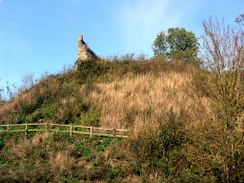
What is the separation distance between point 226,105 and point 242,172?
178 centimetres

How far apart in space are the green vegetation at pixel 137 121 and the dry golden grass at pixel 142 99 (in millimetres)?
59

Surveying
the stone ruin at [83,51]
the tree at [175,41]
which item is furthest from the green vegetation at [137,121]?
the tree at [175,41]

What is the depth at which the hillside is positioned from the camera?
8.55m

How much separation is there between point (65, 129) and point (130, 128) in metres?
4.33

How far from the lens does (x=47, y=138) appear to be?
1543cm

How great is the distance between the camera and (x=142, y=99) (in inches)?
714

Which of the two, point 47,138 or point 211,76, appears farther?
point 47,138

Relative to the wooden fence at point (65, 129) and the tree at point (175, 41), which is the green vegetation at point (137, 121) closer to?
the wooden fence at point (65, 129)

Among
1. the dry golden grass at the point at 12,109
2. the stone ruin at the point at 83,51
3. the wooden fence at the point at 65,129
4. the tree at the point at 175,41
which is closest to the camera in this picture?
the wooden fence at the point at 65,129

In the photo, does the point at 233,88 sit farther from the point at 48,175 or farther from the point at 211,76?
the point at 48,175

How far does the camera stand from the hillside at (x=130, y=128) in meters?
8.55

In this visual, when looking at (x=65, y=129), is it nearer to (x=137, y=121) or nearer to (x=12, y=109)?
(x=137, y=121)

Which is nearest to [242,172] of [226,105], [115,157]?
[226,105]

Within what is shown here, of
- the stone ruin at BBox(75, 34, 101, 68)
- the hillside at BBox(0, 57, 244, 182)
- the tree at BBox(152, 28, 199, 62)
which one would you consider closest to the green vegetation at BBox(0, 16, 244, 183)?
the hillside at BBox(0, 57, 244, 182)
